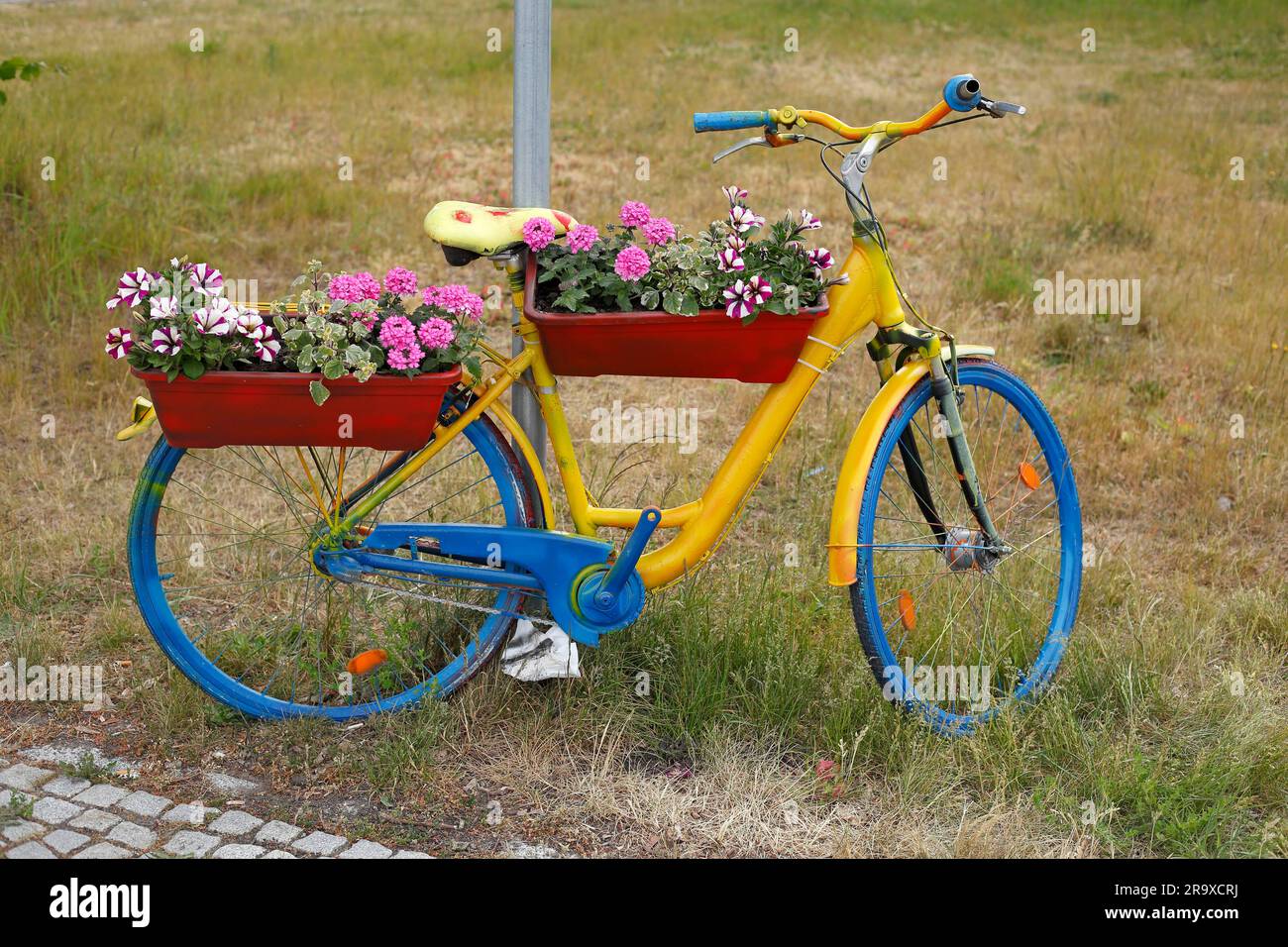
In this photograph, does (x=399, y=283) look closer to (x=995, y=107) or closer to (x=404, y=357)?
(x=404, y=357)

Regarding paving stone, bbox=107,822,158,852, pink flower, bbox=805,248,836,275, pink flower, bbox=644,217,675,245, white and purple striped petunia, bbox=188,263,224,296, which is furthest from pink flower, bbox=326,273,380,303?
paving stone, bbox=107,822,158,852

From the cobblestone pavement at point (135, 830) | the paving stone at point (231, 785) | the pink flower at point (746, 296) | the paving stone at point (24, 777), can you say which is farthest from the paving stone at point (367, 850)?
the pink flower at point (746, 296)

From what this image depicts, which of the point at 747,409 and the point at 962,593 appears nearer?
the point at 962,593

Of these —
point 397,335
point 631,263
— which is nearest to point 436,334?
point 397,335

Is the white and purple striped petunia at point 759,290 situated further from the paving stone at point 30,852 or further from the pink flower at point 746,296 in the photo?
the paving stone at point 30,852

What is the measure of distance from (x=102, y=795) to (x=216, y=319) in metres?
1.25

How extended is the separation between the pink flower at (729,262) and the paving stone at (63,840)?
2.04 metres

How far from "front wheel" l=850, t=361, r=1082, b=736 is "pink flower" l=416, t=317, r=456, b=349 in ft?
3.59

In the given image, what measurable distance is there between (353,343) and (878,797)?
5.69 feet

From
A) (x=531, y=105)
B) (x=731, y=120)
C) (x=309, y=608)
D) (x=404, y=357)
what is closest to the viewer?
(x=404, y=357)

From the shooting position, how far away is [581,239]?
3.17m

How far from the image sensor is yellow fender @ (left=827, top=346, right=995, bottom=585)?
3189 mm

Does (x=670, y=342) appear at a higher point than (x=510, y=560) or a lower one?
higher
